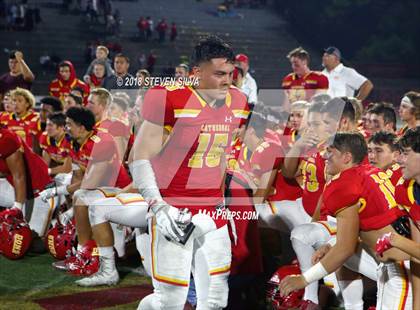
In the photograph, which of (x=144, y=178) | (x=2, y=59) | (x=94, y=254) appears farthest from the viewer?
(x=2, y=59)

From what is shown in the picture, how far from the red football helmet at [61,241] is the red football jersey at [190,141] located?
2.28m

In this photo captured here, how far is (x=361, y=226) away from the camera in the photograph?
364cm

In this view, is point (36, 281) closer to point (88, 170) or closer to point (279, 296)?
point (88, 170)

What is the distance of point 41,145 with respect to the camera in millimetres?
7445

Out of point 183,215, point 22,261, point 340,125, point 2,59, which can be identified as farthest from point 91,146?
point 2,59

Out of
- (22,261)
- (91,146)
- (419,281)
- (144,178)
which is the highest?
(144,178)

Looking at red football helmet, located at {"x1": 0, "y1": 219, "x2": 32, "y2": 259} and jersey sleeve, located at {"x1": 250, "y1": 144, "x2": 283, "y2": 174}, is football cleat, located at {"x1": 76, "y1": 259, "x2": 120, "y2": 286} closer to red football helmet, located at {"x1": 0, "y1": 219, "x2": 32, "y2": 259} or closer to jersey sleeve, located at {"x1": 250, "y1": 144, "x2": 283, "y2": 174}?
red football helmet, located at {"x1": 0, "y1": 219, "x2": 32, "y2": 259}

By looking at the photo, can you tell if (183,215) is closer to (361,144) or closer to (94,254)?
(361,144)

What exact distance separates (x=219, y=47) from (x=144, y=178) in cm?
82

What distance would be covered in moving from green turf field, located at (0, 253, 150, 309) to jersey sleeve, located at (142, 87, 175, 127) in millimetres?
1705

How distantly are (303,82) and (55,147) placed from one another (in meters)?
3.30

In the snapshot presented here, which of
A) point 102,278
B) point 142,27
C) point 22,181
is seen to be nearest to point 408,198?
point 102,278

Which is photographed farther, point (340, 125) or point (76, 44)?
point (76, 44)

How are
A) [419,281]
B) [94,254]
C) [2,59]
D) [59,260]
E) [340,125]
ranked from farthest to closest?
[2,59] → [59,260] → [94,254] → [340,125] → [419,281]
